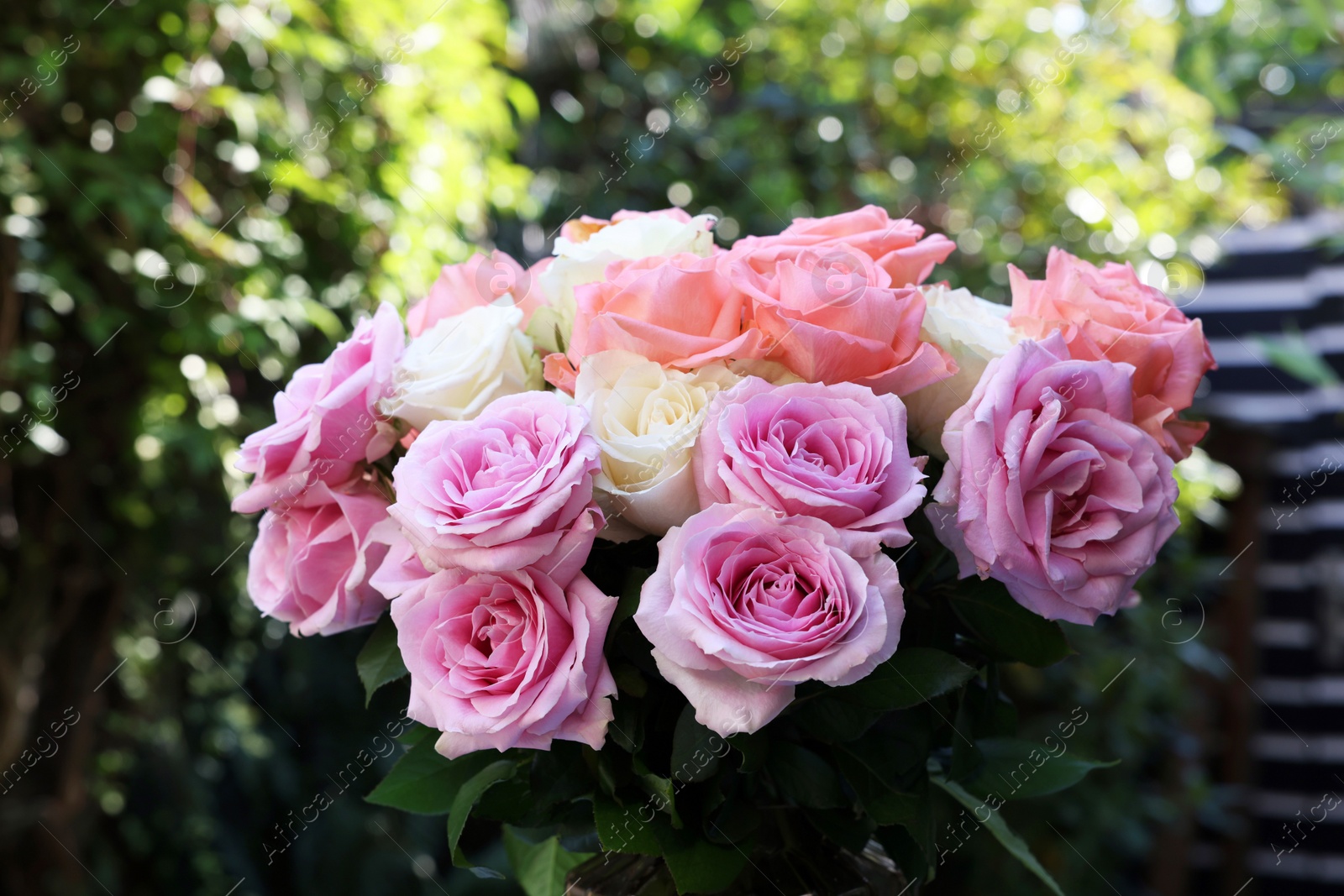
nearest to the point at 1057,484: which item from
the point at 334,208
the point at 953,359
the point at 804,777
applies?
the point at 953,359

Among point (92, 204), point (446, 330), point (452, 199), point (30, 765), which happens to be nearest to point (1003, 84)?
point (452, 199)

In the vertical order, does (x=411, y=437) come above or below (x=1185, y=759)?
above

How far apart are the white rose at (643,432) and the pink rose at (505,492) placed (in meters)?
0.01

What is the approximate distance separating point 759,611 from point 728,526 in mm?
38

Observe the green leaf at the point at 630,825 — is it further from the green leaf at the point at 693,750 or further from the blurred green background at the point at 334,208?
the blurred green background at the point at 334,208

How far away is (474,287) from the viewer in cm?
56

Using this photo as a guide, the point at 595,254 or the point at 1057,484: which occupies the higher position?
the point at 595,254

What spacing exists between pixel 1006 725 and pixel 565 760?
0.82 feet

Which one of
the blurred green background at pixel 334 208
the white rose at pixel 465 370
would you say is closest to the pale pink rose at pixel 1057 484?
the white rose at pixel 465 370

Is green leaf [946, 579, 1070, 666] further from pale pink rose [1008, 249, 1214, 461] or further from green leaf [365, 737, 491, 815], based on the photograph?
green leaf [365, 737, 491, 815]

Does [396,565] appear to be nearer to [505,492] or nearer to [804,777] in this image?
[505,492]

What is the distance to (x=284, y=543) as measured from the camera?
513 mm

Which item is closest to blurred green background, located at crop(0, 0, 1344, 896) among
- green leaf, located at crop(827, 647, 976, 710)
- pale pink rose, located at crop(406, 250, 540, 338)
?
pale pink rose, located at crop(406, 250, 540, 338)

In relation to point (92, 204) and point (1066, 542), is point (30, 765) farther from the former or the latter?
point (1066, 542)
